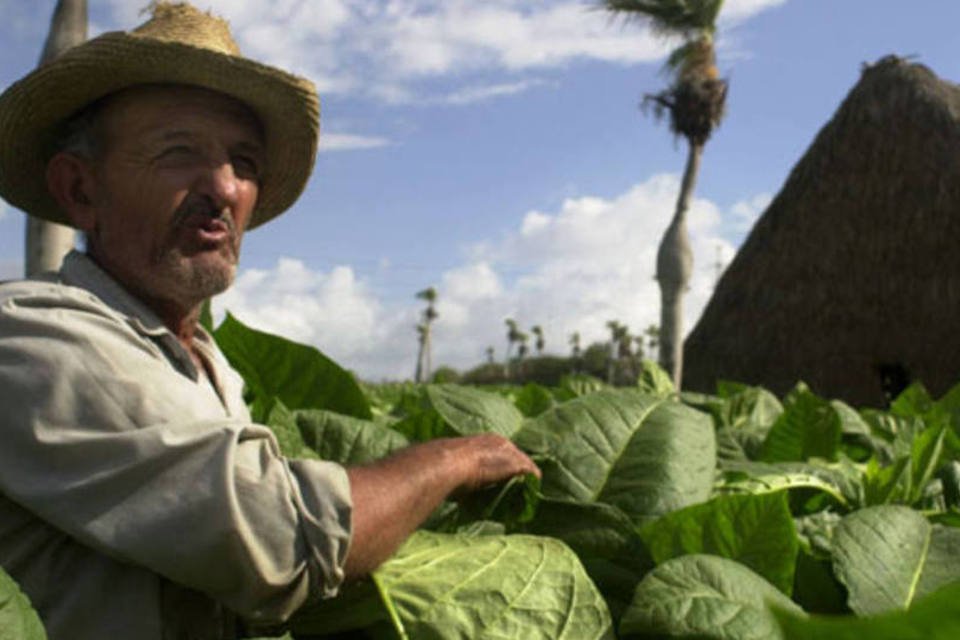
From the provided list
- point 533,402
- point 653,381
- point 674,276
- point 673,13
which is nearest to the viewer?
point 533,402

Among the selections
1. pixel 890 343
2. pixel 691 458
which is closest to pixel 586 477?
pixel 691 458

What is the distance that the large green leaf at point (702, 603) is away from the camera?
0.88 meters

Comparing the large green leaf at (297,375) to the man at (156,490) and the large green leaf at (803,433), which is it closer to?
the man at (156,490)

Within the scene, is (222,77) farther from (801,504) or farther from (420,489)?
(801,504)

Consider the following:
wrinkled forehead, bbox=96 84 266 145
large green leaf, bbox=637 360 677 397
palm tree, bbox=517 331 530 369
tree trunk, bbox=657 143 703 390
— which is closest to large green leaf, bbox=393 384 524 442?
wrinkled forehead, bbox=96 84 266 145

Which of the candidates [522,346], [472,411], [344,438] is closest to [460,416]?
[472,411]

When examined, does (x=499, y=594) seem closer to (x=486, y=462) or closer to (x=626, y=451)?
(x=486, y=462)

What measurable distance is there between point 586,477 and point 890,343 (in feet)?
46.5

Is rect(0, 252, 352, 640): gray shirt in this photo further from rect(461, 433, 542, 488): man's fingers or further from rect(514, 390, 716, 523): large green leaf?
rect(514, 390, 716, 523): large green leaf

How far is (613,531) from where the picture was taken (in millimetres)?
1120

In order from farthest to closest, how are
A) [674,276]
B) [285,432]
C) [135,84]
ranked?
[674,276] < [135,84] < [285,432]

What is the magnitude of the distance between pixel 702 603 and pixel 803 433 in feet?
3.49

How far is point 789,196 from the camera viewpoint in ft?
49.8

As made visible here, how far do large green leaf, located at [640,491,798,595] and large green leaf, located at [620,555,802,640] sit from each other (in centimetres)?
13
